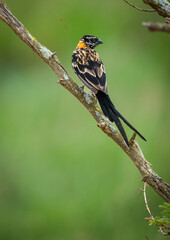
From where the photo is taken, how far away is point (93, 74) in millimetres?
2449

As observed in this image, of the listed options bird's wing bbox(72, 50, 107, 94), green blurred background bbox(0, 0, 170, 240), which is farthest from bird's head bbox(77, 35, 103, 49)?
green blurred background bbox(0, 0, 170, 240)

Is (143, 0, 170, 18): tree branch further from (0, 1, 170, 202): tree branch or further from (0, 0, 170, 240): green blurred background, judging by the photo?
(0, 0, 170, 240): green blurred background

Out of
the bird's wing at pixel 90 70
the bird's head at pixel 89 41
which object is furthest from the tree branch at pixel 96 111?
the bird's head at pixel 89 41

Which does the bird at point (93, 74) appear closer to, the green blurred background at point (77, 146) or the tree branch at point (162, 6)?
the tree branch at point (162, 6)

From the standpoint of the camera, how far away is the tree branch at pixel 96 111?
1672mm

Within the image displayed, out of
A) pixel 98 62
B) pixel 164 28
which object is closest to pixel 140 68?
pixel 98 62

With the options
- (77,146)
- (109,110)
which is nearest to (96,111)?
(109,110)

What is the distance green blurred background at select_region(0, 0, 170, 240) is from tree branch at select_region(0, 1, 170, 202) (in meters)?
2.39

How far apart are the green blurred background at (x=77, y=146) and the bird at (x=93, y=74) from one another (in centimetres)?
154

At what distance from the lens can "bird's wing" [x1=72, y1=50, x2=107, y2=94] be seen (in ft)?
7.54

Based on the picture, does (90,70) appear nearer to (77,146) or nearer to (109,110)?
(109,110)

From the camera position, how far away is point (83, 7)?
5516mm

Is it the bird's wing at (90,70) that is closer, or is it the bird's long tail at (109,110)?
the bird's long tail at (109,110)

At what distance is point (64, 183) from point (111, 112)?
267 cm
